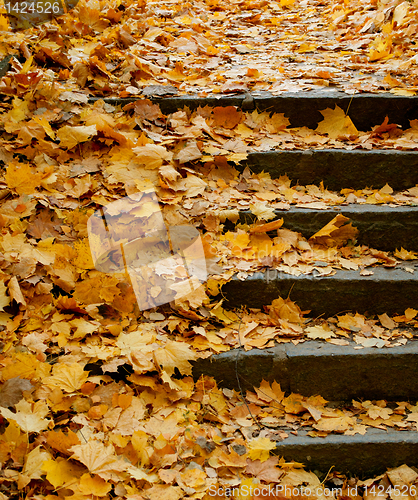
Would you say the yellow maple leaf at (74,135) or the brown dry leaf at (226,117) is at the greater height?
the yellow maple leaf at (74,135)

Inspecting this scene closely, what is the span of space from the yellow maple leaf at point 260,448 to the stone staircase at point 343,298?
6 cm

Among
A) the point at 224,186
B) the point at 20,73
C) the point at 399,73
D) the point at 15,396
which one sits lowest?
the point at 15,396

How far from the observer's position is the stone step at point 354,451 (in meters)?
1.70

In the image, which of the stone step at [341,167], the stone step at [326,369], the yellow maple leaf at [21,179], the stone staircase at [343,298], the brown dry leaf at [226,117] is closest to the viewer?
the stone staircase at [343,298]

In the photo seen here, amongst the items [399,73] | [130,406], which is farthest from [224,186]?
[399,73]

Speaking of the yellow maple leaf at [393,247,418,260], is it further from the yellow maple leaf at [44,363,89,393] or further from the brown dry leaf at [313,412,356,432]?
the yellow maple leaf at [44,363,89,393]

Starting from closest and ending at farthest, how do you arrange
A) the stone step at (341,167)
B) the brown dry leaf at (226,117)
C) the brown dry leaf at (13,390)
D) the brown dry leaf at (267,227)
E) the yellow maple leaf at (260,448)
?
the brown dry leaf at (13,390) < the yellow maple leaf at (260,448) < the brown dry leaf at (267,227) < the stone step at (341,167) < the brown dry leaf at (226,117)

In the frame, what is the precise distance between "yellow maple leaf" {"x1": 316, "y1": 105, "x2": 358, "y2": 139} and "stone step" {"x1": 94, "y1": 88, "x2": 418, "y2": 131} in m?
0.04

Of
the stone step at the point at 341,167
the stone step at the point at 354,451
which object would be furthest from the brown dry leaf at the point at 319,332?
the stone step at the point at 341,167

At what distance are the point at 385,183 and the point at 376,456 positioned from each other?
1.59 meters

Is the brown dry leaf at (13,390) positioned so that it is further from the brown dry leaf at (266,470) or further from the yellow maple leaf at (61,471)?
the brown dry leaf at (266,470)

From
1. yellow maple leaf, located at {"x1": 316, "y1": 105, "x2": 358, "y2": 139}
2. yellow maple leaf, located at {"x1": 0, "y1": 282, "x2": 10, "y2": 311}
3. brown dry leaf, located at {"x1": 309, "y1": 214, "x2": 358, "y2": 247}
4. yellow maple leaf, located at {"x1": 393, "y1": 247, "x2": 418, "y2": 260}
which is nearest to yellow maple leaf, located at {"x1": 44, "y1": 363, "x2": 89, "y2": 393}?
yellow maple leaf, located at {"x1": 0, "y1": 282, "x2": 10, "y2": 311}

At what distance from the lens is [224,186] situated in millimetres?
2420

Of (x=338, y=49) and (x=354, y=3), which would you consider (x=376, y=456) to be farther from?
(x=354, y=3)
